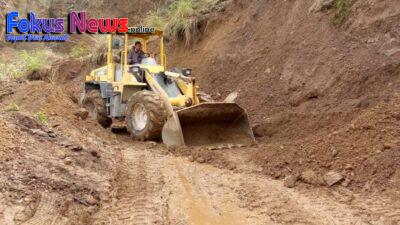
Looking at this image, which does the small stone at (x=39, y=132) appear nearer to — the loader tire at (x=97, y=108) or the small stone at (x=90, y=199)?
the small stone at (x=90, y=199)

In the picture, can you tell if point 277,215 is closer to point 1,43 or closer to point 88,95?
point 88,95

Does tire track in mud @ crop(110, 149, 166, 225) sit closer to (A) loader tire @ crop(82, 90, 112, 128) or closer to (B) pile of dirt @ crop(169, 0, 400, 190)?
(B) pile of dirt @ crop(169, 0, 400, 190)

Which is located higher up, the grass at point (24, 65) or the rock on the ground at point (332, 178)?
the grass at point (24, 65)

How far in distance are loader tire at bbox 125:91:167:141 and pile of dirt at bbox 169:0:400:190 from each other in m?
1.95

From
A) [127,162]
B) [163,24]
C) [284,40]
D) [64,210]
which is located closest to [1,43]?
[163,24]

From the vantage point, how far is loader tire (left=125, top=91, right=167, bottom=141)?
962cm

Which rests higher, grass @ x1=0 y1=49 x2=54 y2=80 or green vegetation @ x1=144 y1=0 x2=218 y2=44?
grass @ x1=0 y1=49 x2=54 y2=80

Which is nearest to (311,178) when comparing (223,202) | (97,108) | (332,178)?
(332,178)


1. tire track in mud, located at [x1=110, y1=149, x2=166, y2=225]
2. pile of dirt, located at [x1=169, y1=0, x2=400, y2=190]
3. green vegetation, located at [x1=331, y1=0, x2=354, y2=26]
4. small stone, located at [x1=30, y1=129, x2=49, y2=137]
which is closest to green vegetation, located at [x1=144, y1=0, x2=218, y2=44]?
pile of dirt, located at [x1=169, y1=0, x2=400, y2=190]

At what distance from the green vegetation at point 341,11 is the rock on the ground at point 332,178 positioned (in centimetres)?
581

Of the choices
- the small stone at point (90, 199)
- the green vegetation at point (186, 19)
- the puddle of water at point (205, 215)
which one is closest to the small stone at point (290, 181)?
the puddle of water at point (205, 215)

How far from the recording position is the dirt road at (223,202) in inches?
196

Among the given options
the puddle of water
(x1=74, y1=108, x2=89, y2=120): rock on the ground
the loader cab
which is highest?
the loader cab

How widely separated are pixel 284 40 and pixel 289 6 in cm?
124
